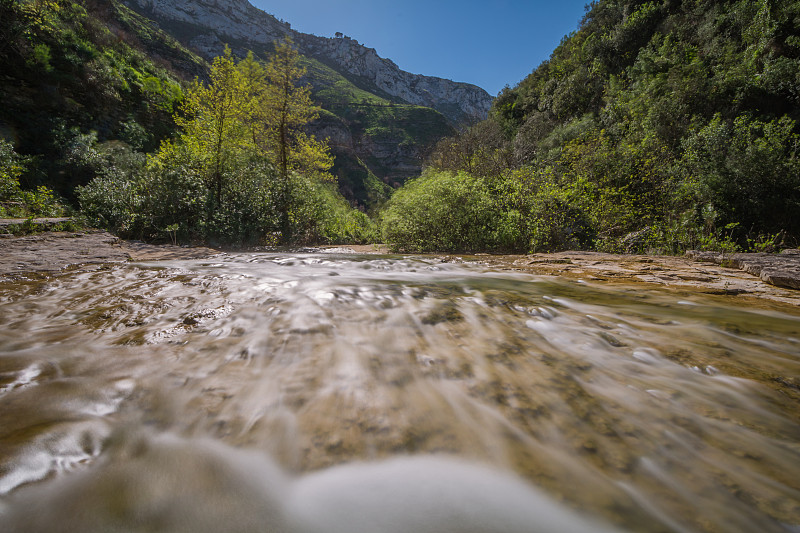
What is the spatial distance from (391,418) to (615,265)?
575cm

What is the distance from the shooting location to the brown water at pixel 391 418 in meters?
1.02

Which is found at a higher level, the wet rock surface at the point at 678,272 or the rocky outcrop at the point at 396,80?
the rocky outcrop at the point at 396,80

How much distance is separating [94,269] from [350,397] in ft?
16.9

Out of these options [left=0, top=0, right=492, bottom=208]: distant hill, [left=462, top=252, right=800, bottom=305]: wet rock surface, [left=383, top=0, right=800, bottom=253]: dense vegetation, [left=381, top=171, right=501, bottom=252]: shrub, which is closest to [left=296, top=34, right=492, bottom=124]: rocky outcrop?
[left=0, top=0, right=492, bottom=208]: distant hill

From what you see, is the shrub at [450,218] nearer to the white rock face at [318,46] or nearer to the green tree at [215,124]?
the green tree at [215,124]

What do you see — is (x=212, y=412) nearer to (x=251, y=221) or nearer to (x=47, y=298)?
(x=47, y=298)

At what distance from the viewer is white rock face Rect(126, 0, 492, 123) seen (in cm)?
6631

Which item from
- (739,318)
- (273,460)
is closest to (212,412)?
(273,460)

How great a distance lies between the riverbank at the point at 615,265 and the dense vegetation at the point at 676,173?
6.78ft

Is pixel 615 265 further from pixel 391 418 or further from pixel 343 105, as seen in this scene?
pixel 343 105

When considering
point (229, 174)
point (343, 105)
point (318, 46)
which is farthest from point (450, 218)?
point (318, 46)

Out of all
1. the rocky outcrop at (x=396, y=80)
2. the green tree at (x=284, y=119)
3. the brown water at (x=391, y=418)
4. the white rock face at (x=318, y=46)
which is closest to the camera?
the brown water at (x=391, y=418)

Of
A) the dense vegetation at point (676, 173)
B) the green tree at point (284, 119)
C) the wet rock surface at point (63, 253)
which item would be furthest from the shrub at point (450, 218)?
the wet rock surface at point (63, 253)

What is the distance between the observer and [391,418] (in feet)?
4.84
